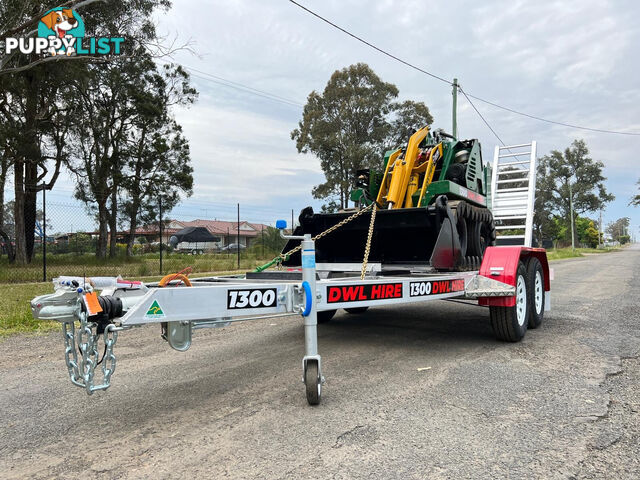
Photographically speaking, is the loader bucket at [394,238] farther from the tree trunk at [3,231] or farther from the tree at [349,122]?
the tree at [349,122]

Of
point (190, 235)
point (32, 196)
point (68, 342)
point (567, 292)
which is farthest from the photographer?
point (190, 235)

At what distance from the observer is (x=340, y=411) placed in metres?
3.44

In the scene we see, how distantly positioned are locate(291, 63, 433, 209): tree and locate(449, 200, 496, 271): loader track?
24.7 m

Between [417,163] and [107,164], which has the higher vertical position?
[107,164]

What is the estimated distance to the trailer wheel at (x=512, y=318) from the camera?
17.7ft

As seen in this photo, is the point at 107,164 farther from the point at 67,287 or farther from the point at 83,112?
the point at 67,287

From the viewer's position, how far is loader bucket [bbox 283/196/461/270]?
542cm

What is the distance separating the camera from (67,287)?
2959mm

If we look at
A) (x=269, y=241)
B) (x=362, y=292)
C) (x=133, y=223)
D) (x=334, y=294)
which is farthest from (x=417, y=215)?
(x=133, y=223)

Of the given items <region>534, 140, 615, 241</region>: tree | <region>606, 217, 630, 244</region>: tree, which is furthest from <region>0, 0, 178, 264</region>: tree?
<region>606, 217, 630, 244</region>: tree

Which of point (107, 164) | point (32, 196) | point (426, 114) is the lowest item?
point (32, 196)

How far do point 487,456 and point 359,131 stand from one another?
31.8 meters

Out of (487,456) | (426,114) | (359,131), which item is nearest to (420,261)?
(487,456)

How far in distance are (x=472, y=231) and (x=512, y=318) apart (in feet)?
5.58
